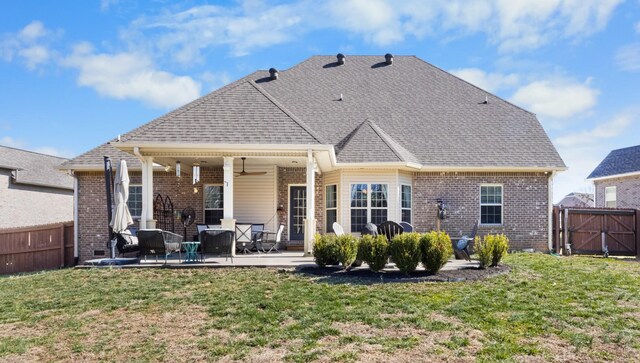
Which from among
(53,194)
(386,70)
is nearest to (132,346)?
(386,70)

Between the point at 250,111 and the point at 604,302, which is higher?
the point at 250,111

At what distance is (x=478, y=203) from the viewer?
15.9 meters

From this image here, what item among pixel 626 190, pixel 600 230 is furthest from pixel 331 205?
pixel 626 190

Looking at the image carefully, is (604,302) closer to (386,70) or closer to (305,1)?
(305,1)

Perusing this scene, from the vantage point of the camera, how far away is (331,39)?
2116 centimetres

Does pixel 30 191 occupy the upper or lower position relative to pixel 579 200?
upper

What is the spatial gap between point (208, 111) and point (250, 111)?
113 cm

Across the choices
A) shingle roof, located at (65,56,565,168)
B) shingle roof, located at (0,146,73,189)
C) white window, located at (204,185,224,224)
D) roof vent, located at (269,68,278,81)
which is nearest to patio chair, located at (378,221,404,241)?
shingle roof, located at (65,56,565,168)

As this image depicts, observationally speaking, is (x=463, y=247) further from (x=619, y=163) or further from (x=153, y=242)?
(x=619, y=163)

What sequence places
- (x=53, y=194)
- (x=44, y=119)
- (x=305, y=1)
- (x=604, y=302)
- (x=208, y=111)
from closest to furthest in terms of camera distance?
(x=604, y=302) < (x=305, y=1) < (x=208, y=111) < (x=44, y=119) < (x=53, y=194)

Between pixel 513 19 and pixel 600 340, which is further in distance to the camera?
pixel 513 19

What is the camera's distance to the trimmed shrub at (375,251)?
9664 mm

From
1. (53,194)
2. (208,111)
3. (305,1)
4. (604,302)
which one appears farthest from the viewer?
(53,194)

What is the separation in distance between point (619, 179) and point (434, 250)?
65.2 ft
